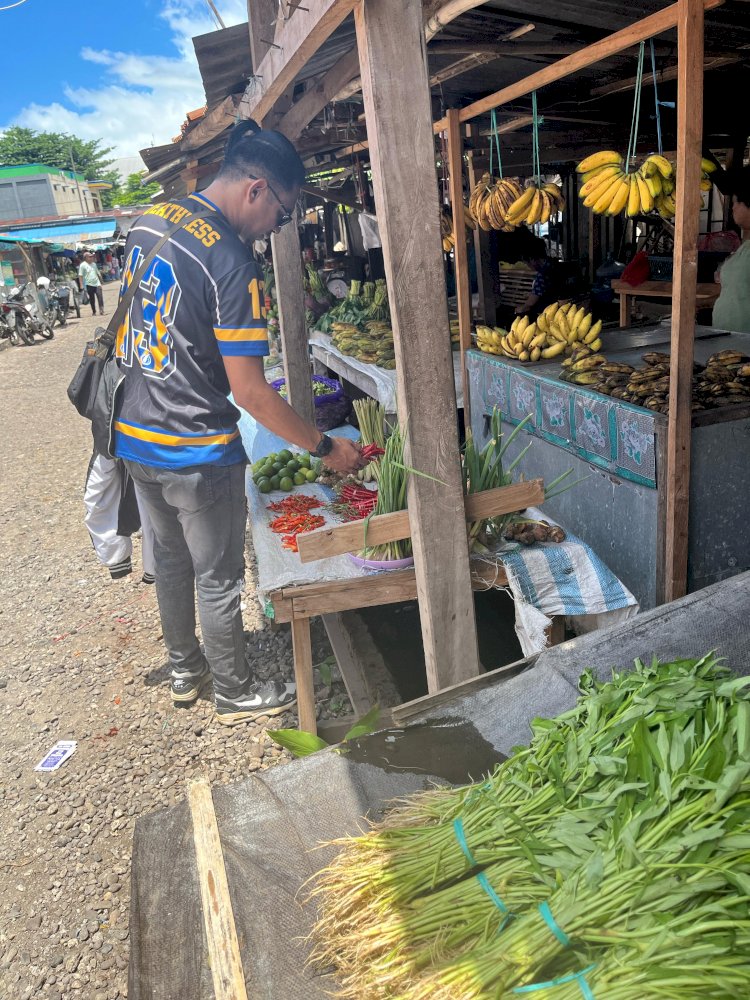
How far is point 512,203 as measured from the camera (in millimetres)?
4902

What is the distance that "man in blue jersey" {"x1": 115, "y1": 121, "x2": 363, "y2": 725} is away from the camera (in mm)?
2934

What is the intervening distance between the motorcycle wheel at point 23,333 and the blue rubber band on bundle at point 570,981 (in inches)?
805

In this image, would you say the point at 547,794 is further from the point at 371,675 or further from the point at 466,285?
the point at 466,285

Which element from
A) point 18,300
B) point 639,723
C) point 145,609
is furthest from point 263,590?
point 18,300

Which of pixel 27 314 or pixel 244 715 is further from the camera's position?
pixel 27 314

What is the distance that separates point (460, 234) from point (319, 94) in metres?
1.52

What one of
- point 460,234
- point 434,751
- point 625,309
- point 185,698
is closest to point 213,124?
point 460,234

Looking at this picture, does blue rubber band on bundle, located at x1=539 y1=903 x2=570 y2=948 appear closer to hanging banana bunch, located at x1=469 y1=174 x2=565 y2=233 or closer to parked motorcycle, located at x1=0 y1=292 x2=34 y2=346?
hanging banana bunch, located at x1=469 y1=174 x2=565 y2=233

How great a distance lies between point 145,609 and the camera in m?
4.83

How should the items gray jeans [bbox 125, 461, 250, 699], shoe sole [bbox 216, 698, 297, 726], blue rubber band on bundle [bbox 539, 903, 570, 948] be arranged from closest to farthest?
blue rubber band on bundle [bbox 539, 903, 570, 948]
gray jeans [bbox 125, 461, 250, 699]
shoe sole [bbox 216, 698, 297, 726]

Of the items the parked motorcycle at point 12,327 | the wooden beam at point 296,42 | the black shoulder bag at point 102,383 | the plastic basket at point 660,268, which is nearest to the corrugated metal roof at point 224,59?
the wooden beam at point 296,42

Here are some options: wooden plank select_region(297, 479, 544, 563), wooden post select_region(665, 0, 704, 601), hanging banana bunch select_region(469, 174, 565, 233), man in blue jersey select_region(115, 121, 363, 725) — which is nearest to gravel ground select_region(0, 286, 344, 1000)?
man in blue jersey select_region(115, 121, 363, 725)

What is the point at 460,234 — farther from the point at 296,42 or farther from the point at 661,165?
the point at 296,42

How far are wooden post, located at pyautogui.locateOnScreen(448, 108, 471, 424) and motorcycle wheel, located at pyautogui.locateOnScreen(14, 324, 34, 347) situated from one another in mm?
16639
